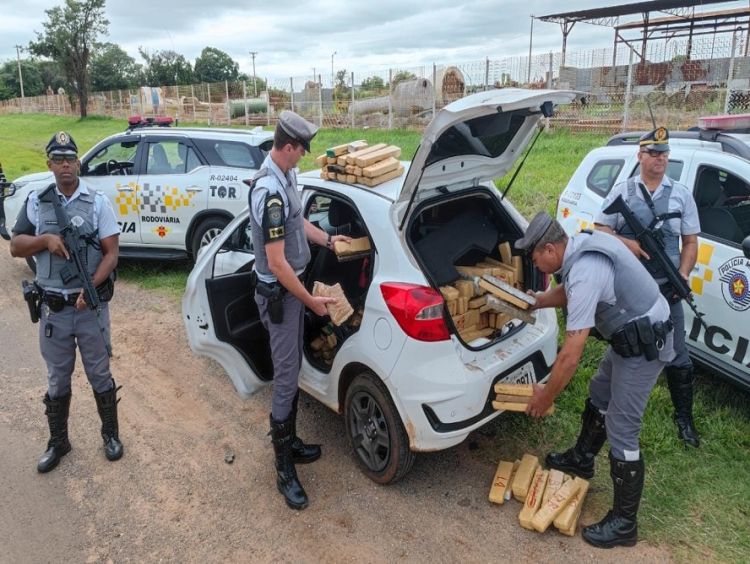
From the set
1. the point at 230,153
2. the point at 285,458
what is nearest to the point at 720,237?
the point at 285,458

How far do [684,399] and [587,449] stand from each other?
34.7 inches

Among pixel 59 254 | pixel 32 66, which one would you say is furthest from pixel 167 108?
pixel 32 66

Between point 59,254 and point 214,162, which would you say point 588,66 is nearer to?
point 214,162

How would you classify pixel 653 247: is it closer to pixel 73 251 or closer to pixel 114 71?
pixel 73 251

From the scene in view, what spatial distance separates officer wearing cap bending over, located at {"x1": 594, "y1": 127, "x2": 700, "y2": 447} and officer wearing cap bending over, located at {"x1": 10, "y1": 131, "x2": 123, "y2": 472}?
337 cm

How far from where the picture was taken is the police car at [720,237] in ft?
12.5

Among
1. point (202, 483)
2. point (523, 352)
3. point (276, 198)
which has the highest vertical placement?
point (276, 198)

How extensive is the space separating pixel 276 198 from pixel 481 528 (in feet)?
6.78

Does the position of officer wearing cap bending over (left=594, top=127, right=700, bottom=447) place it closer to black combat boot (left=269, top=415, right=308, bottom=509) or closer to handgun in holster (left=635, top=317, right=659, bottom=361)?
handgun in holster (left=635, top=317, right=659, bottom=361)

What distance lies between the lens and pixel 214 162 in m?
7.16

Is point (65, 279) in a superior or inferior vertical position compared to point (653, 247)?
inferior

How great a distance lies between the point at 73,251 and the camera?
11.2 ft

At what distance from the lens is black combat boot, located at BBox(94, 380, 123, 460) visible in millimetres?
3764

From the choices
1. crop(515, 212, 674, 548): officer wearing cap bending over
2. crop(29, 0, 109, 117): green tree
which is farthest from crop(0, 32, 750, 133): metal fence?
crop(29, 0, 109, 117): green tree
